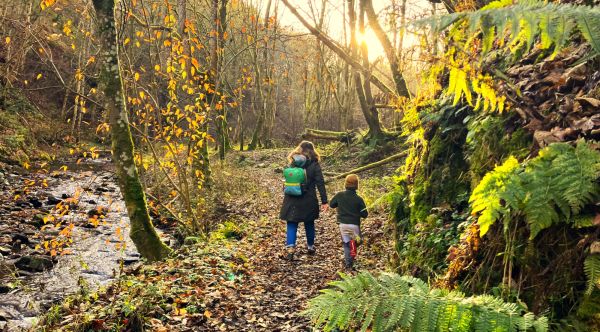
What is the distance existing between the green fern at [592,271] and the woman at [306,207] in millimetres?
5851

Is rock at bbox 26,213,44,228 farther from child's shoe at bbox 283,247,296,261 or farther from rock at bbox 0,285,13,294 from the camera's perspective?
child's shoe at bbox 283,247,296,261

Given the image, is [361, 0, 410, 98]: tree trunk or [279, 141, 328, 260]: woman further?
[361, 0, 410, 98]: tree trunk

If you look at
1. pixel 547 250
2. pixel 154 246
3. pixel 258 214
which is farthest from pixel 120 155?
pixel 547 250

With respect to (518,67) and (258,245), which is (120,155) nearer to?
(258,245)

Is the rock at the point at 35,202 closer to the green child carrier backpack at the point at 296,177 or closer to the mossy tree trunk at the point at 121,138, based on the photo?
the mossy tree trunk at the point at 121,138

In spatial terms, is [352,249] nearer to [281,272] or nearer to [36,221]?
[281,272]

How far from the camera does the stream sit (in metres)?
6.73

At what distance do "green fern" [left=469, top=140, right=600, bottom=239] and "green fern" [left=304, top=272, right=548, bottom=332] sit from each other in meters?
0.69

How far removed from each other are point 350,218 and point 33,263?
6402mm

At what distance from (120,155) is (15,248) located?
408 centimetres

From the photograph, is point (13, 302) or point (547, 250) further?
point (13, 302)

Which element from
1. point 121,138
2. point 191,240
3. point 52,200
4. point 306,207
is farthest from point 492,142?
point 52,200

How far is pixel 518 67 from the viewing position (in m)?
4.88

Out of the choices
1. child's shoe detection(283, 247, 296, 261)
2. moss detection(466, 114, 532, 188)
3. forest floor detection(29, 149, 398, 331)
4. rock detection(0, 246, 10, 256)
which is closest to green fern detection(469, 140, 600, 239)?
moss detection(466, 114, 532, 188)
